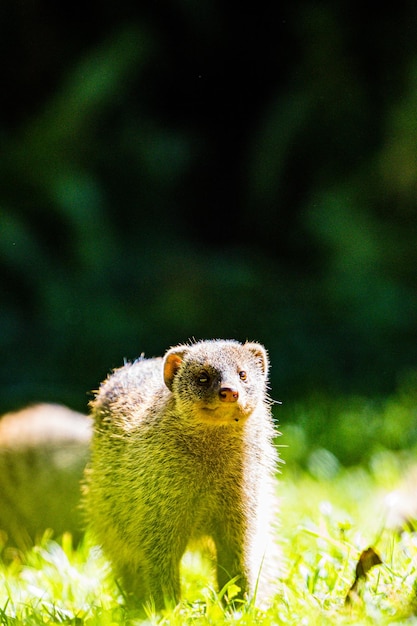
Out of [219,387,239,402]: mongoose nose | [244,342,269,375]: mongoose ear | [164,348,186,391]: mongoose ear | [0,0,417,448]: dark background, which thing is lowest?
[219,387,239,402]: mongoose nose

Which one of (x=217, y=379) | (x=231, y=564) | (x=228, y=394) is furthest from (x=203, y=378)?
(x=231, y=564)

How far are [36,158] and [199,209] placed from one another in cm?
142

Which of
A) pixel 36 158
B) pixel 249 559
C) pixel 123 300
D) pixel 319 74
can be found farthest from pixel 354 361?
pixel 249 559

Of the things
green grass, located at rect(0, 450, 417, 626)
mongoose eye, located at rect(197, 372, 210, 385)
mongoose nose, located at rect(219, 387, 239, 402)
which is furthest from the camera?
mongoose eye, located at rect(197, 372, 210, 385)

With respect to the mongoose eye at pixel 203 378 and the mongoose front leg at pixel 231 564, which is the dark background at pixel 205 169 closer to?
the mongoose front leg at pixel 231 564

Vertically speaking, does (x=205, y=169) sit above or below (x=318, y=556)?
above

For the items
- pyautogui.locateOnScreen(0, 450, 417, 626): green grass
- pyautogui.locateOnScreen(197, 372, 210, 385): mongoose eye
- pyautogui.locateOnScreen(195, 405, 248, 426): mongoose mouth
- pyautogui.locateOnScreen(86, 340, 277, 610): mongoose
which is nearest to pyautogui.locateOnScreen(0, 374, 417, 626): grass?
pyautogui.locateOnScreen(0, 450, 417, 626): green grass

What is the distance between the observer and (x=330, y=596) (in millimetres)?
2873

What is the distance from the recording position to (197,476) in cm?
314

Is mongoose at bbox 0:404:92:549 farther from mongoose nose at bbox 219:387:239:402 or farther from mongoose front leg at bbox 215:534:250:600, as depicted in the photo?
Result: mongoose nose at bbox 219:387:239:402

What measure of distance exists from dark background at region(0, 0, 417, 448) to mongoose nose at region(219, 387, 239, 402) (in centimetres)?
379

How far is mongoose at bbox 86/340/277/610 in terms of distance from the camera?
3.08m

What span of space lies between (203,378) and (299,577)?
2.63 ft

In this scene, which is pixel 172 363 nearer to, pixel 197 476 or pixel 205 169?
pixel 197 476
